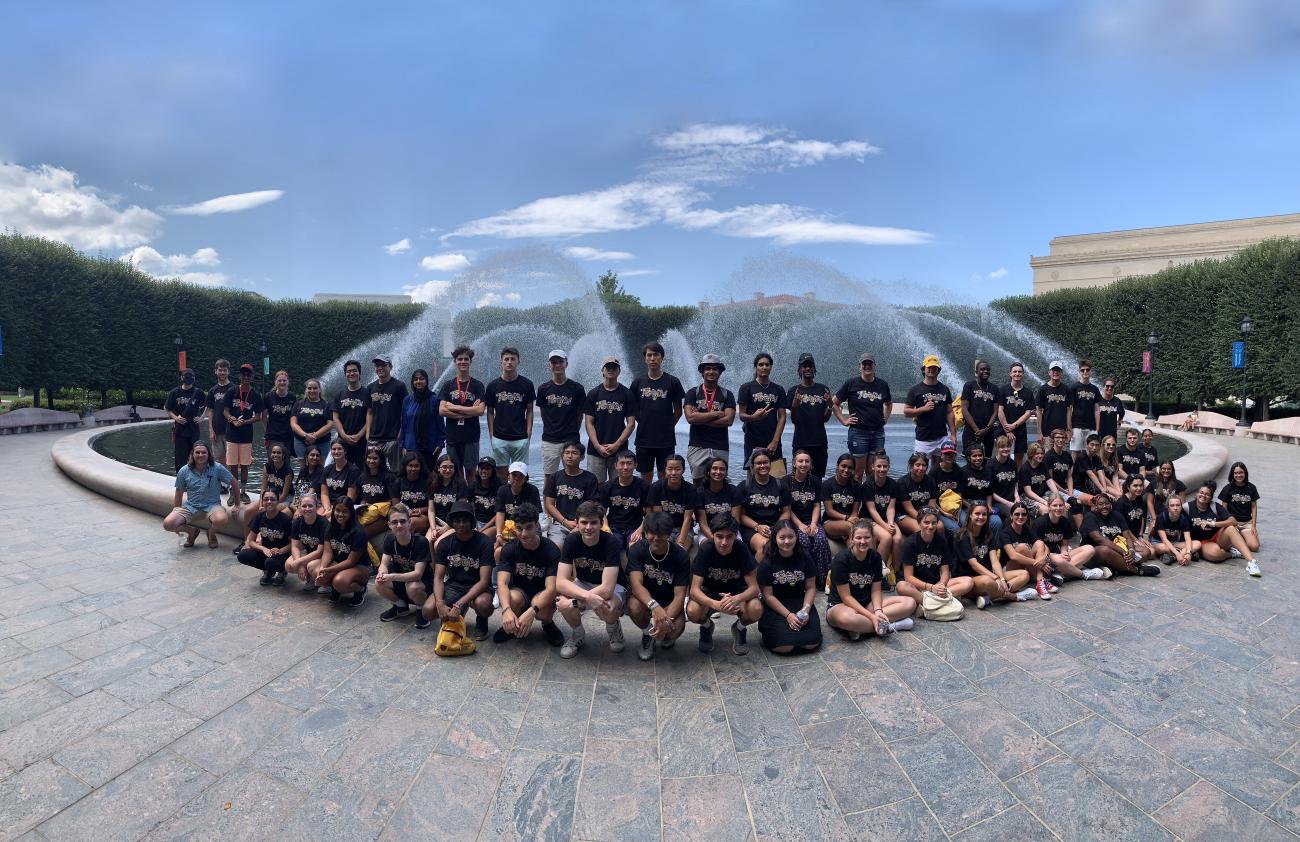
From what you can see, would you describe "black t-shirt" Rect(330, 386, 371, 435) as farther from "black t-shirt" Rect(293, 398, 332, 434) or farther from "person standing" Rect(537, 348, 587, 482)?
"person standing" Rect(537, 348, 587, 482)

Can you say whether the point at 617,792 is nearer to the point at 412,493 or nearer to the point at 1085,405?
the point at 412,493

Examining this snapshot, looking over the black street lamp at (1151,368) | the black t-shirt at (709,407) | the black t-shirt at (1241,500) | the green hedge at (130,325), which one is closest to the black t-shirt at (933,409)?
the black t-shirt at (709,407)

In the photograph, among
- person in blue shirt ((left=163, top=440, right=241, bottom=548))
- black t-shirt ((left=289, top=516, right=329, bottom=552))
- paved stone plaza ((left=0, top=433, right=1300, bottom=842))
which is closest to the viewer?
paved stone plaza ((left=0, top=433, right=1300, bottom=842))

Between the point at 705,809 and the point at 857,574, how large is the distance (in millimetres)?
2669

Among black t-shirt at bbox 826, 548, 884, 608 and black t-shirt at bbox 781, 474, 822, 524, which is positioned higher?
black t-shirt at bbox 781, 474, 822, 524

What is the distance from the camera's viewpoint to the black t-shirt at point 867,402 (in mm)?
7688

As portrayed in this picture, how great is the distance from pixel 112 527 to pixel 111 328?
2190 cm

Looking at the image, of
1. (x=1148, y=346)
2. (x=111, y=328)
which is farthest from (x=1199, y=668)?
(x=111, y=328)

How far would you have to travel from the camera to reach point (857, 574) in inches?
215

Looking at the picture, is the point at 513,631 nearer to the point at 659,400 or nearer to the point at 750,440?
the point at 659,400

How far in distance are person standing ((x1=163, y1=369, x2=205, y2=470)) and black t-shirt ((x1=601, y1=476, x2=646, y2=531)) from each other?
8.44 m

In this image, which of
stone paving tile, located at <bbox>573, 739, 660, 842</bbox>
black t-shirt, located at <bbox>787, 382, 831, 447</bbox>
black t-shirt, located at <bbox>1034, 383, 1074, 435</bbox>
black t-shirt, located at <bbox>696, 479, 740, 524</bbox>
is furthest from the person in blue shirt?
black t-shirt, located at <bbox>1034, 383, 1074, 435</bbox>

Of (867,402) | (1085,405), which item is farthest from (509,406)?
(1085,405)

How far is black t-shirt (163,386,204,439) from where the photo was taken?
1059cm
